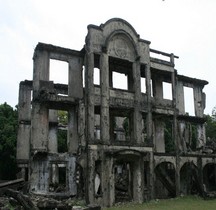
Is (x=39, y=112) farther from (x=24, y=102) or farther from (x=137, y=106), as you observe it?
(x=137, y=106)

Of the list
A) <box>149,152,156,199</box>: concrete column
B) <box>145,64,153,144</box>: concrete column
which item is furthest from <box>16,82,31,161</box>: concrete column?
<box>149,152,156,199</box>: concrete column

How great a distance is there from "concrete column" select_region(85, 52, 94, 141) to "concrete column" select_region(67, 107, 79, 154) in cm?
234

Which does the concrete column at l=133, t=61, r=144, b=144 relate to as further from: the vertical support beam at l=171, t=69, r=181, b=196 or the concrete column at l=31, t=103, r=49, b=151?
the concrete column at l=31, t=103, r=49, b=151

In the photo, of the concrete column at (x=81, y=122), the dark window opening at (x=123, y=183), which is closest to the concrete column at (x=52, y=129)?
the concrete column at (x=81, y=122)

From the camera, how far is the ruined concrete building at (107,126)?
21.0 meters

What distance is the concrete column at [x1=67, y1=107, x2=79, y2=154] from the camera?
23.0 meters

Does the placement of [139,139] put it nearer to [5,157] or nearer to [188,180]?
[188,180]

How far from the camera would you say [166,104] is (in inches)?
1022

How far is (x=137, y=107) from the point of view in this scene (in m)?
23.2

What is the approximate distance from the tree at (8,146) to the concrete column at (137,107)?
13.7 meters

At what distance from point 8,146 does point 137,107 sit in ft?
46.7

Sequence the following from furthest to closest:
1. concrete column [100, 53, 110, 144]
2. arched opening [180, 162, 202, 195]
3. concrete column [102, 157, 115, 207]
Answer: arched opening [180, 162, 202, 195]
concrete column [100, 53, 110, 144]
concrete column [102, 157, 115, 207]

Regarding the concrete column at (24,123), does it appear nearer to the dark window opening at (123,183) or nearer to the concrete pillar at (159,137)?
the dark window opening at (123,183)

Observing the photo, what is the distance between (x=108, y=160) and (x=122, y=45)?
7.77m
